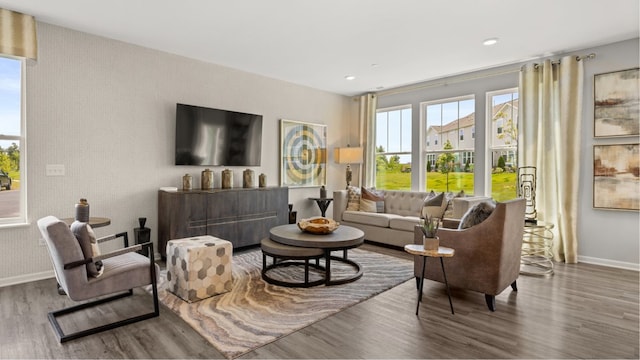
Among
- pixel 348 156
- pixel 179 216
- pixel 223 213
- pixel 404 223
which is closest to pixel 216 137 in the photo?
pixel 223 213

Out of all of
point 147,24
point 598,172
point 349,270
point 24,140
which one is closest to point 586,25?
point 598,172

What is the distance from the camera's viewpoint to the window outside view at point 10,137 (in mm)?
3373

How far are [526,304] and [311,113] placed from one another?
175 inches

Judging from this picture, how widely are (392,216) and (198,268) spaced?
308cm

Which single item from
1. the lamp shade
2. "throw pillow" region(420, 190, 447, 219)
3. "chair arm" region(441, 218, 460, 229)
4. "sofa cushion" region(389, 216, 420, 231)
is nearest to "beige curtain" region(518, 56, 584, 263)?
"throw pillow" region(420, 190, 447, 219)

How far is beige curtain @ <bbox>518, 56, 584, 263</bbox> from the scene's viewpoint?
4.22 m

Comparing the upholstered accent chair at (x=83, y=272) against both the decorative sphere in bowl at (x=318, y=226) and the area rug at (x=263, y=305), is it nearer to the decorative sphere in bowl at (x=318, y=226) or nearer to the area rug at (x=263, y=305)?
the area rug at (x=263, y=305)

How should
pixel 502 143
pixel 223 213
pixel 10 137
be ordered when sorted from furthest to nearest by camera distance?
pixel 502 143, pixel 223 213, pixel 10 137

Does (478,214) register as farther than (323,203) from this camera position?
No

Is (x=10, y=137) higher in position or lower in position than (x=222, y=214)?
higher

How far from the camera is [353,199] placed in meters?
5.70

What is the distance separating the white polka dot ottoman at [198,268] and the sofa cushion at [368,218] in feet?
8.71

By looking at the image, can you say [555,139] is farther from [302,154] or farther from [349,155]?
[302,154]

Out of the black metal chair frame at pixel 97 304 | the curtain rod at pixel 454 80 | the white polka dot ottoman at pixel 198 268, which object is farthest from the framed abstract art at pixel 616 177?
the black metal chair frame at pixel 97 304
